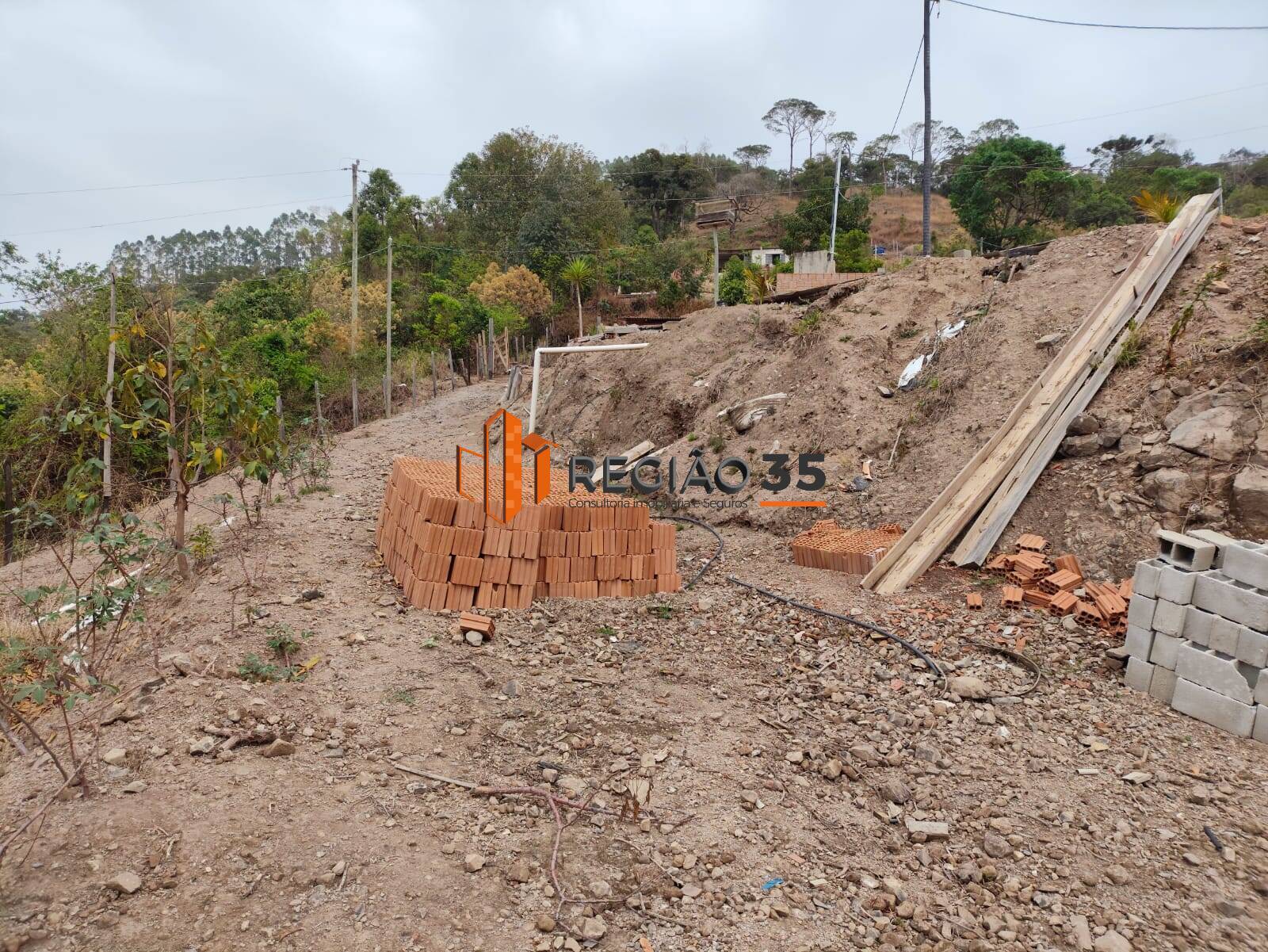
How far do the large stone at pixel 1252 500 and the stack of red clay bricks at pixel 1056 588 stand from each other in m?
0.93

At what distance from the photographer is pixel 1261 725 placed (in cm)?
394

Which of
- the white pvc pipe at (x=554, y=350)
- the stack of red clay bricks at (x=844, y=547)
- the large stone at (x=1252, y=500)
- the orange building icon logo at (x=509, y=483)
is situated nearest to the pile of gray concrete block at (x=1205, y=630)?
the large stone at (x=1252, y=500)

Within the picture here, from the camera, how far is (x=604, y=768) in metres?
3.95

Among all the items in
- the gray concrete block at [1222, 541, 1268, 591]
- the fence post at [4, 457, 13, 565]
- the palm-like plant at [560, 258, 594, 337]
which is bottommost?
the fence post at [4, 457, 13, 565]

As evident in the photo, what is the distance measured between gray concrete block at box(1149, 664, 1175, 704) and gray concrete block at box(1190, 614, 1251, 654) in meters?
0.33

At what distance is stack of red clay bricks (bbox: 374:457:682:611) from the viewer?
586cm

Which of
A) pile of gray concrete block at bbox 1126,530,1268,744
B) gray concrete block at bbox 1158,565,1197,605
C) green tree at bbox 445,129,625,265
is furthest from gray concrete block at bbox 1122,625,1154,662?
green tree at bbox 445,129,625,265

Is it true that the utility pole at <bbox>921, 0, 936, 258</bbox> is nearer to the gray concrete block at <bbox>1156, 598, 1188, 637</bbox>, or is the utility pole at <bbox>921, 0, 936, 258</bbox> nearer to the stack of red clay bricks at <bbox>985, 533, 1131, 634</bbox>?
the stack of red clay bricks at <bbox>985, 533, 1131, 634</bbox>

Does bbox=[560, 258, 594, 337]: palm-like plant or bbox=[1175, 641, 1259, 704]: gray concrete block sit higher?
bbox=[560, 258, 594, 337]: palm-like plant

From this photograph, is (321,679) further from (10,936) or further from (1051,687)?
(1051,687)

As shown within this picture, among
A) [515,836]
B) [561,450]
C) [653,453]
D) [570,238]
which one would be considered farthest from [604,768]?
[570,238]

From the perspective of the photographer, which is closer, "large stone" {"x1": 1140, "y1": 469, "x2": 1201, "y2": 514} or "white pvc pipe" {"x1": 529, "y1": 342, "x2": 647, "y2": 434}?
"large stone" {"x1": 1140, "y1": 469, "x2": 1201, "y2": 514}

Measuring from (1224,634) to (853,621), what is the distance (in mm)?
2276

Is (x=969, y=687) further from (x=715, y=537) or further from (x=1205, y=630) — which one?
(x=715, y=537)
